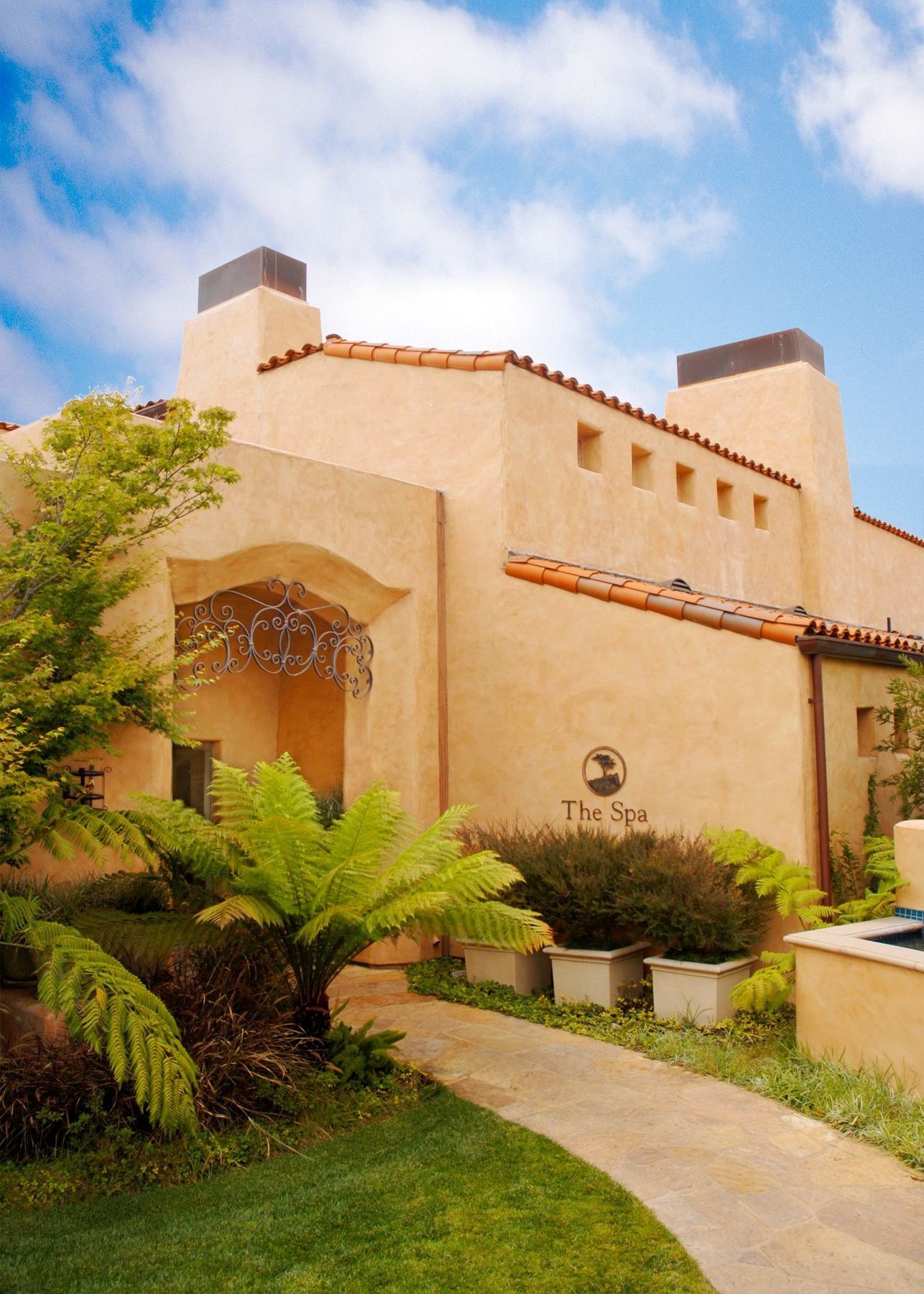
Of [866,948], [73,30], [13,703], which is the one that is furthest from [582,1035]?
[73,30]

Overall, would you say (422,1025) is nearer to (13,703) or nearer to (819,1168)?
(819,1168)

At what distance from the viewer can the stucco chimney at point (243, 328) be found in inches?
517

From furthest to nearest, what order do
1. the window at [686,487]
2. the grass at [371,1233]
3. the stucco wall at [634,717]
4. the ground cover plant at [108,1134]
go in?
1. the window at [686,487]
2. the stucco wall at [634,717]
3. the ground cover plant at [108,1134]
4. the grass at [371,1233]

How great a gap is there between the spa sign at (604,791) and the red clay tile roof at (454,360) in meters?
4.27

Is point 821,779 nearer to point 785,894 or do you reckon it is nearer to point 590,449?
point 785,894

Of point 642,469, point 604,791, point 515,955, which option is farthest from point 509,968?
point 642,469

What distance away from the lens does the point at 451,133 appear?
1492 centimetres

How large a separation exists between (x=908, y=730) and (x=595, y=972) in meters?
3.58

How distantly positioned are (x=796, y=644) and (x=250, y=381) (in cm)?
799

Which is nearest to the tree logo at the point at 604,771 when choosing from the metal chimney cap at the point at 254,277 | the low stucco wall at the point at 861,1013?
the low stucco wall at the point at 861,1013

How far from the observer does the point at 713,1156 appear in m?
5.35

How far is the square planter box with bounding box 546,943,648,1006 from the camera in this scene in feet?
27.2

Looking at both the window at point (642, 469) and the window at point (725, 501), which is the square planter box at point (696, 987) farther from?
the window at point (725, 501)

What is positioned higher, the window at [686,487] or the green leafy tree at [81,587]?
the window at [686,487]
